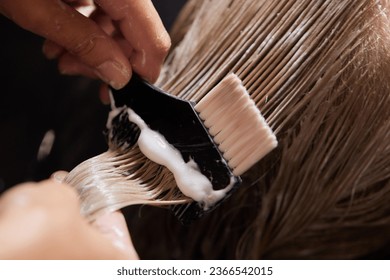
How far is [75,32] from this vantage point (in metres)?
0.86

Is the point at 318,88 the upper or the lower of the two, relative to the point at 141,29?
upper

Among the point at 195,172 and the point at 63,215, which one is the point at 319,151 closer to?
the point at 195,172

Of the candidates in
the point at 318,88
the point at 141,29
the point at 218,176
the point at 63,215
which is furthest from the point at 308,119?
the point at 63,215

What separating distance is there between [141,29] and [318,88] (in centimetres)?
29

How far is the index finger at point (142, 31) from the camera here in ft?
2.85

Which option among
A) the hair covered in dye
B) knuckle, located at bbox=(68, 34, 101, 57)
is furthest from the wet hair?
knuckle, located at bbox=(68, 34, 101, 57)

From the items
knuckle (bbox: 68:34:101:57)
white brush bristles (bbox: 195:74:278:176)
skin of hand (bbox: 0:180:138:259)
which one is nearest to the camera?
skin of hand (bbox: 0:180:138:259)

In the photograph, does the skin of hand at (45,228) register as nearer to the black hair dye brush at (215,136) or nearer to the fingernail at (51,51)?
the black hair dye brush at (215,136)

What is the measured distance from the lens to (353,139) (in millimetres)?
836

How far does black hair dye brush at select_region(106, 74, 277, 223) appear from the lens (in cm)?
76

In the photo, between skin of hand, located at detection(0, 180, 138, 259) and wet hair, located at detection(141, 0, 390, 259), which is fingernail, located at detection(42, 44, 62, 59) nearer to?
wet hair, located at detection(141, 0, 390, 259)

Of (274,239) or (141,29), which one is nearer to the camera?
(141,29)

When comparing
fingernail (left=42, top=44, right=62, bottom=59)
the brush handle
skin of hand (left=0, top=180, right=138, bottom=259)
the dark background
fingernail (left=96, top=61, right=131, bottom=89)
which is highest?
the brush handle

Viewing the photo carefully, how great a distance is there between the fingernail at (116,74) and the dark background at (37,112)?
0.26m
